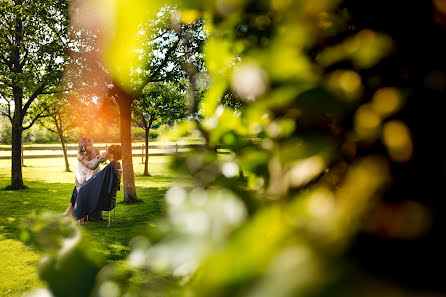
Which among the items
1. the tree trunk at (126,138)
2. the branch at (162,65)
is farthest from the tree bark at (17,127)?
the branch at (162,65)

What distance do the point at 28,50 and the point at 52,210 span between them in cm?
863

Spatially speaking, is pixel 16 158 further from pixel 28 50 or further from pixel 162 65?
pixel 162 65

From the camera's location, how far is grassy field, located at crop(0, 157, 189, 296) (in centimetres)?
523

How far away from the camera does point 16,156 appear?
1523 centimetres

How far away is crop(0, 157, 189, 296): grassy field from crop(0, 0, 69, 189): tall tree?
8.04 feet

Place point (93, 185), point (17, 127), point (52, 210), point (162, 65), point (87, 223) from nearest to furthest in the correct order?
point (93, 185)
point (87, 223)
point (52, 210)
point (162, 65)
point (17, 127)

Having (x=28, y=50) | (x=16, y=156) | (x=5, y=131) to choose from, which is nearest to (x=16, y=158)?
(x=16, y=156)

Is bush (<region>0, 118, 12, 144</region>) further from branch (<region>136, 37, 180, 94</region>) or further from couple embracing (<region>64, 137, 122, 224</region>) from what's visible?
couple embracing (<region>64, 137, 122, 224</region>)

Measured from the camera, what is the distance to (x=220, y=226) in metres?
0.48

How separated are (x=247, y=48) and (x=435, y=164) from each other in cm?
45

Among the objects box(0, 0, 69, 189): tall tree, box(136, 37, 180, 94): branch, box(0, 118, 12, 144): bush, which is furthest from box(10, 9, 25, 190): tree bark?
box(0, 118, 12, 144): bush

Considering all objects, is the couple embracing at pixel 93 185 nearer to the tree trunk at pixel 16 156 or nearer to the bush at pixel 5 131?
the tree trunk at pixel 16 156

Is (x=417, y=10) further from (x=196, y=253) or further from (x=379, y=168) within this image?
(x=196, y=253)

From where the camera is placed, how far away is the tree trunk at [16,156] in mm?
15227
